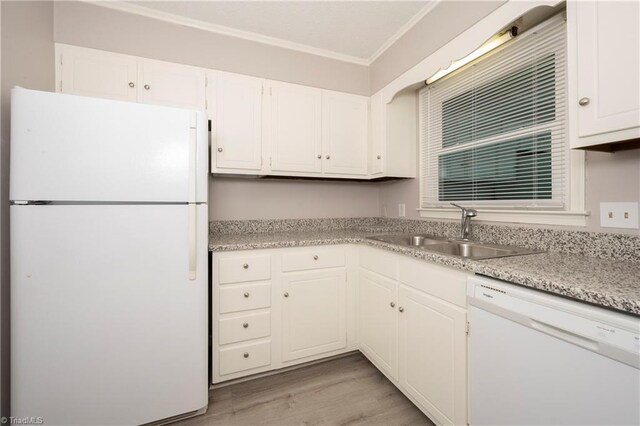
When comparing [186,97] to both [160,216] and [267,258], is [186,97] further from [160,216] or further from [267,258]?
[267,258]

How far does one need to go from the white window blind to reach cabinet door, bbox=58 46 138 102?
221 cm

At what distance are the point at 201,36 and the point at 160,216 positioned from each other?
153 centimetres

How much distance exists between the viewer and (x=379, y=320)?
68.1 inches

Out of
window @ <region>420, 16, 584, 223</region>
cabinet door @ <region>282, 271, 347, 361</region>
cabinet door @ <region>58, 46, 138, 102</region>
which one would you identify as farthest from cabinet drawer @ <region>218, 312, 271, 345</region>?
cabinet door @ <region>58, 46, 138, 102</region>

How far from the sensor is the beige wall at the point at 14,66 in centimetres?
125

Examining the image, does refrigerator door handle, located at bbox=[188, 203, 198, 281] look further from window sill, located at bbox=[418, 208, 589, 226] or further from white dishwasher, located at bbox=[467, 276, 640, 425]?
window sill, located at bbox=[418, 208, 589, 226]

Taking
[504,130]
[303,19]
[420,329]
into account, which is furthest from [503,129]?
[303,19]

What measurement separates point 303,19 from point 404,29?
0.79 metres

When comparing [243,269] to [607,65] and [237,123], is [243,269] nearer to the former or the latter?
[237,123]

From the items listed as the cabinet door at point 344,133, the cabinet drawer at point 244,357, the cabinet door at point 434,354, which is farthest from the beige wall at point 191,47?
the cabinet drawer at point 244,357

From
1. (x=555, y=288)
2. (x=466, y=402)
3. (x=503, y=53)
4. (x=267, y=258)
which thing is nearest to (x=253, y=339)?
(x=267, y=258)

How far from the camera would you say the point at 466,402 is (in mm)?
1145

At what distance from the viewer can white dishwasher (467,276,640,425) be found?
0.70 metres

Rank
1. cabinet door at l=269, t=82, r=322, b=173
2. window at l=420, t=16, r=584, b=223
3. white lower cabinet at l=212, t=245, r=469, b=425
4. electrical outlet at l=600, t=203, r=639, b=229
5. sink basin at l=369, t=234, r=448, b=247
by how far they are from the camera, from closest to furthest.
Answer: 1. electrical outlet at l=600, t=203, r=639, b=229
2. white lower cabinet at l=212, t=245, r=469, b=425
3. window at l=420, t=16, r=584, b=223
4. sink basin at l=369, t=234, r=448, b=247
5. cabinet door at l=269, t=82, r=322, b=173
